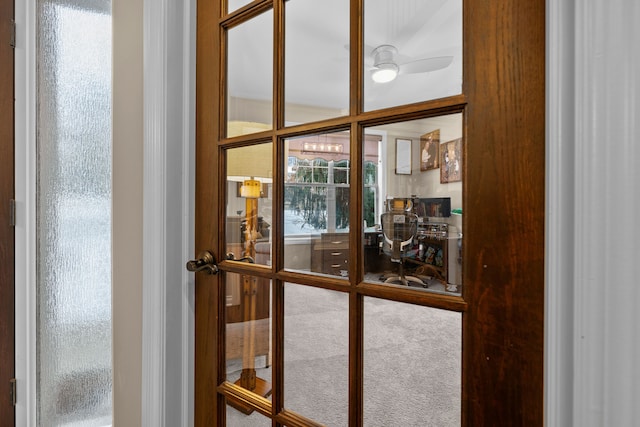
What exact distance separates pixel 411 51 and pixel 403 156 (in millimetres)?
196

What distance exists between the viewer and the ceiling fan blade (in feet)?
2.14

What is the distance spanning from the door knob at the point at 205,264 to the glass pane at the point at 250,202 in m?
0.06

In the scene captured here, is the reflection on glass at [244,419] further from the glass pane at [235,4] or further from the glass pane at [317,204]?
the glass pane at [235,4]

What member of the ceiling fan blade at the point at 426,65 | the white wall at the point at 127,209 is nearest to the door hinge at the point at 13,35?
the white wall at the point at 127,209

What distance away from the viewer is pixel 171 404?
43.9 inches

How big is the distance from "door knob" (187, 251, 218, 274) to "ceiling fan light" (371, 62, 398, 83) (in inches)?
26.0

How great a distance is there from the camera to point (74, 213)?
5.14ft

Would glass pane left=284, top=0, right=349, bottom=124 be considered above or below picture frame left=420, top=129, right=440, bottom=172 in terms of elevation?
above

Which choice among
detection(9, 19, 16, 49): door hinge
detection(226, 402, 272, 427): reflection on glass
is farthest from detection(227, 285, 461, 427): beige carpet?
detection(9, 19, 16, 49): door hinge

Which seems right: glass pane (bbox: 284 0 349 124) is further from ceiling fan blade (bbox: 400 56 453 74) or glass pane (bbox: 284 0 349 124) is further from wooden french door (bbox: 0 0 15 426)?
wooden french door (bbox: 0 0 15 426)

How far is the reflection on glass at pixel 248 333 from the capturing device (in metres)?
0.96

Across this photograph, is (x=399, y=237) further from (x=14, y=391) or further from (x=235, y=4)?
(x=14, y=391)
